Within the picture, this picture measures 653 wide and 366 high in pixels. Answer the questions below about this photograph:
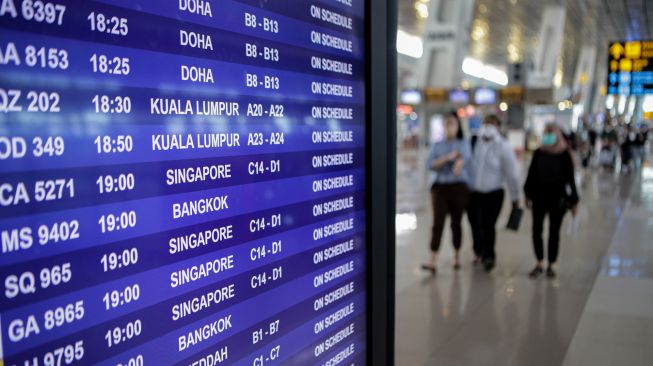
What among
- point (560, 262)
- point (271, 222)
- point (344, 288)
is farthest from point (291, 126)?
point (560, 262)

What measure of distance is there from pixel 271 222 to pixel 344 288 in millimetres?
A: 615

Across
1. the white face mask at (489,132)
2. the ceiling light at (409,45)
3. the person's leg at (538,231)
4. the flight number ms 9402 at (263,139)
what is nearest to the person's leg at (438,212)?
the white face mask at (489,132)

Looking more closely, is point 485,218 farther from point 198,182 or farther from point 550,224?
point 198,182

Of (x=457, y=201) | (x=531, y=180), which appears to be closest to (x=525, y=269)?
(x=531, y=180)

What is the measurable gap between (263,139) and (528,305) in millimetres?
5116

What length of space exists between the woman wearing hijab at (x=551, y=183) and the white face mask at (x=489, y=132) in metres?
0.57

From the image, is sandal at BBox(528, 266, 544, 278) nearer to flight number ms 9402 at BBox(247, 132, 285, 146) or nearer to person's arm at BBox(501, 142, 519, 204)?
person's arm at BBox(501, 142, 519, 204)

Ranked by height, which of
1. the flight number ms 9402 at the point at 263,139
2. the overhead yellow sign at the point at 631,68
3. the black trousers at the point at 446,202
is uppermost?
the overhead yellow sign at the point at 631,68

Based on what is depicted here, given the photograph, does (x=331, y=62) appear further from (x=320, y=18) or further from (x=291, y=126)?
(x=291, y=126)

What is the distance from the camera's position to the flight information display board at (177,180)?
131 centimetres

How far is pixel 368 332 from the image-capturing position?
2730 mm

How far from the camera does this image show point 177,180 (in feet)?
5.47

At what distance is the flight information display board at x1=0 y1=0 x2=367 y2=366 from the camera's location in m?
1.31

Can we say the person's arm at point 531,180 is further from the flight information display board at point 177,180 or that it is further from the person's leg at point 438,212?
the flight information display board at point 177,180
